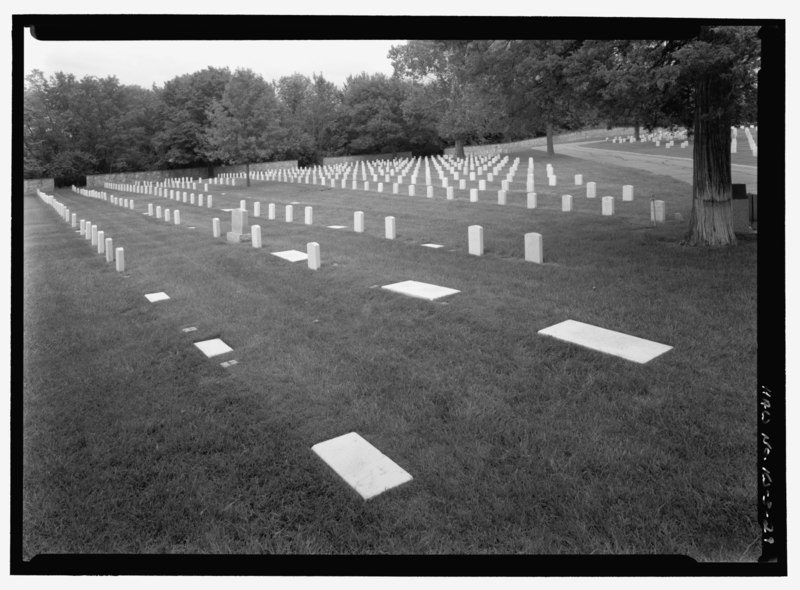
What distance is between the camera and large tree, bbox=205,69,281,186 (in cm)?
2569

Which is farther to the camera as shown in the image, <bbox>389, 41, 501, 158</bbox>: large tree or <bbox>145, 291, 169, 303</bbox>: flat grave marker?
<bbox>145, 291, 169, 303</bbox>: flat grave marker

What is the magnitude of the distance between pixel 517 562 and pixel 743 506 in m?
1.03

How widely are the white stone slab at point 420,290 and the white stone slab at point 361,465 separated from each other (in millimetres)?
2885

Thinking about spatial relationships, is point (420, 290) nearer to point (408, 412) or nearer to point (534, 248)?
point (534, 248)

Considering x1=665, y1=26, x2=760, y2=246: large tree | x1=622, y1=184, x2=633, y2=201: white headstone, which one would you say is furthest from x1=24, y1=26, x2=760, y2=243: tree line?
x1=622, y1=184, x2=633, y2=201: white headstone

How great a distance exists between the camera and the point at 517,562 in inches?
79.4

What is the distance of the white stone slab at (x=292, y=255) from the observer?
8412 mm

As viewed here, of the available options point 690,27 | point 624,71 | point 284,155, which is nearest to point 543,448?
point 690,27

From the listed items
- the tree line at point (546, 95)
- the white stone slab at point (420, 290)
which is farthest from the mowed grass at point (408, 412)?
the tree line at point (546, 95)

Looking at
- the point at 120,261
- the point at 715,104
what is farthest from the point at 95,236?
the point at 715,104

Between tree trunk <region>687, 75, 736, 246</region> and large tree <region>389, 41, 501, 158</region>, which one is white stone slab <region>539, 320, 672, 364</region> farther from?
tree trunk <region>687, 75, 736, 246</region>

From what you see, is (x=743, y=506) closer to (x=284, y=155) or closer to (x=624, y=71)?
(x=624, y=71)

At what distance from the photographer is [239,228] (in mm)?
10703

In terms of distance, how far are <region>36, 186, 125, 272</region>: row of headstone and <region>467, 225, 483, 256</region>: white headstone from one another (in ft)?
17.4
